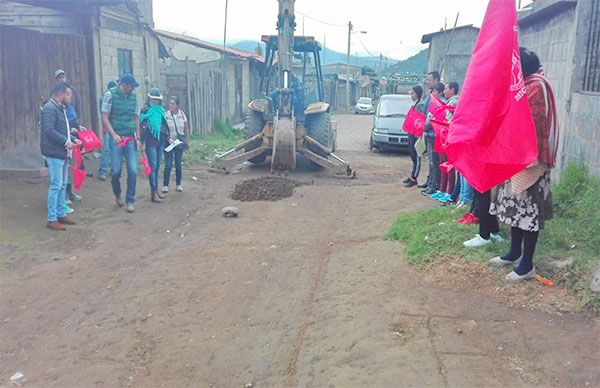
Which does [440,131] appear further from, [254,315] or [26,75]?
[26,75]

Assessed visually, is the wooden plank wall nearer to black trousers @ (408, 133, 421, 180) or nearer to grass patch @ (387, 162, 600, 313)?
black trousers @ (408, 133, 421, 180)

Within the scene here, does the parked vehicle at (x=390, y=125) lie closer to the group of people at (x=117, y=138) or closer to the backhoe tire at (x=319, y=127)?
the backhoe tire at (x=319, y=127)

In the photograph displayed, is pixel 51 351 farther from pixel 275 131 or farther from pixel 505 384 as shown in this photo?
pixel 275 131

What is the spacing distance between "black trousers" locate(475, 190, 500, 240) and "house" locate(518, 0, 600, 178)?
155 cm

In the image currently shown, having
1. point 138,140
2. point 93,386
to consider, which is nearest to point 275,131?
point 138,140

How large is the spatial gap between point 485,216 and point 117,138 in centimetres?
521

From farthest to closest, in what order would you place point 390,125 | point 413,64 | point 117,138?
1. point 413,64
2. point 390,125
3. point 117,138

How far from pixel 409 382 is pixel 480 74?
2371 millimetres

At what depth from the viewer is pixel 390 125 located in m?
15.3

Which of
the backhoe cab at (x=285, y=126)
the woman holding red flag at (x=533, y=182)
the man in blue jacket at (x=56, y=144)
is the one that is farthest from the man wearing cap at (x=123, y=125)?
the woman holding red flag at (x=533, y=182)

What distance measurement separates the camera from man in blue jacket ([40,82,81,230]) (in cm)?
684

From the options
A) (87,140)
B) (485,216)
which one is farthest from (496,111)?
(87,140)

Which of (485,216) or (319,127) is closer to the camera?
(485,216)

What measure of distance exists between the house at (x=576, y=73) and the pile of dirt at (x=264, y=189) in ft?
14.5
